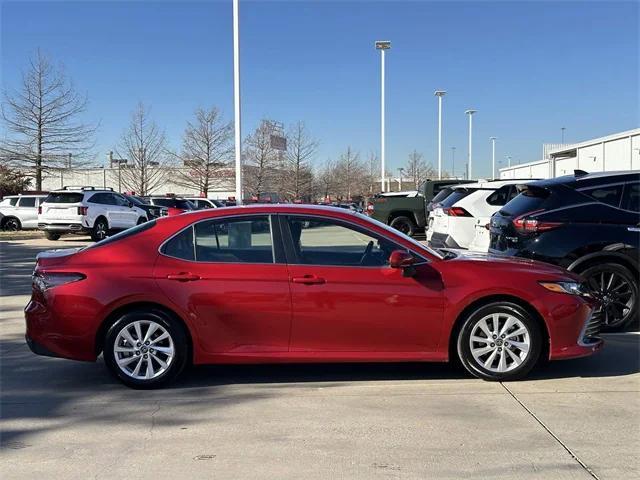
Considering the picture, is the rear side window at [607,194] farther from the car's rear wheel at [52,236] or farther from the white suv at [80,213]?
the car's rear wheel at [52,236]

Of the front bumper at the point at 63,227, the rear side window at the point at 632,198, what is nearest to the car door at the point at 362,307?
the rear side window at the point at 632,198

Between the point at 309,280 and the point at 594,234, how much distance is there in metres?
3.69

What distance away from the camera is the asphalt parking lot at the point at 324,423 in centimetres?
359

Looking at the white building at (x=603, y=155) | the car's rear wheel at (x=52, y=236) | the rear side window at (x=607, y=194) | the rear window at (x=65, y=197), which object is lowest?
the car's rear wheel at (x=52, y=236)

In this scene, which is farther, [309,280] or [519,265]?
[519,265]

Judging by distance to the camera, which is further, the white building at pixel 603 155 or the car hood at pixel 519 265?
the white building at pixel 603 155

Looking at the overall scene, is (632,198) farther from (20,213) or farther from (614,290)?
(20,213)

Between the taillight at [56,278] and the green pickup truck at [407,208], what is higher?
the green pickup truck at [407,208]

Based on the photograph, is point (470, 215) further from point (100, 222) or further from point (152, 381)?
point (100, 222)

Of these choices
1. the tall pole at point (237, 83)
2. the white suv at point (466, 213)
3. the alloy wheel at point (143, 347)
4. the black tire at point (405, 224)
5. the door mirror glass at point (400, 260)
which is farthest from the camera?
the black tire at point (405, 224)

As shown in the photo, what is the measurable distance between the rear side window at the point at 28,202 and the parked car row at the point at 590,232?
24.7 m

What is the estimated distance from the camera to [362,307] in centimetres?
489

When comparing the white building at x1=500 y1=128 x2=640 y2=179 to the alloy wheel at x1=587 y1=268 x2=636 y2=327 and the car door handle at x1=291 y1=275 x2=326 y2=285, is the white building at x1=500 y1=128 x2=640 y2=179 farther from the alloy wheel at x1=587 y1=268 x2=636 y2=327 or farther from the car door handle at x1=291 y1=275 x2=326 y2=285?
the car door handle at x1=291 y1=275 x2=326 y2=285

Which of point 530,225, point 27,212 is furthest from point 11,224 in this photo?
point 530,225
